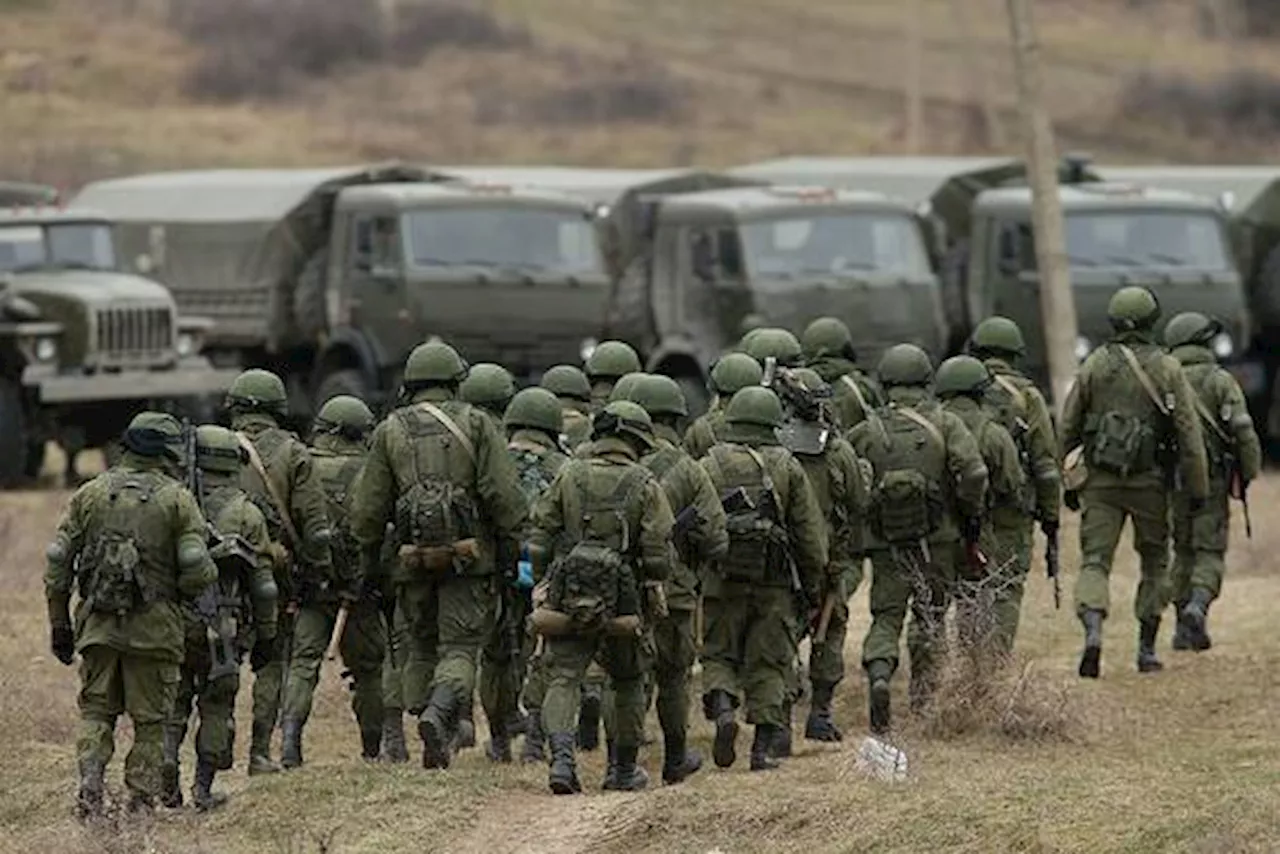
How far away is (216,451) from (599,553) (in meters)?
1.51

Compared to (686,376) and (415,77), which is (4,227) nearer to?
(686,376)

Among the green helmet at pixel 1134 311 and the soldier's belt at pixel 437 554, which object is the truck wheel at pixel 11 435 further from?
the soldier's belt at pixel 437 554

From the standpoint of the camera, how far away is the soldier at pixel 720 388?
1526 cm

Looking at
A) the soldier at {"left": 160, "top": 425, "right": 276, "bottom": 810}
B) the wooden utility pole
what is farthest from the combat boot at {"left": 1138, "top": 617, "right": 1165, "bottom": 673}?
the wooden utility pole

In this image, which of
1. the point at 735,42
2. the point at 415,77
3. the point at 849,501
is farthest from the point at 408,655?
the point at 735,42

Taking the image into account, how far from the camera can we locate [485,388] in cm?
1462

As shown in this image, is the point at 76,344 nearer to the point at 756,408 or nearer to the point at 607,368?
the point at 607,368

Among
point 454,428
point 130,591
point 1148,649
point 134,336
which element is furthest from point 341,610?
point 134,336

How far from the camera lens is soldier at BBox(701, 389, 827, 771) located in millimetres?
14336

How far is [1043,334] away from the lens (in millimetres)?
28422

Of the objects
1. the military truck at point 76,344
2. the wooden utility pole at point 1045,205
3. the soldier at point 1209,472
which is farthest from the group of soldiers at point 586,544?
the military truck at point 76,344

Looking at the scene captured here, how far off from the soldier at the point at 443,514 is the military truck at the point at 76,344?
13036mm

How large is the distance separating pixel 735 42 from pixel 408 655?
52662mm

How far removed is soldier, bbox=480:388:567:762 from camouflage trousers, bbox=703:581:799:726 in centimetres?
73
